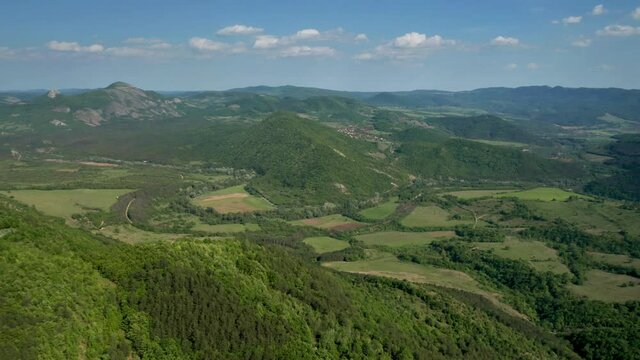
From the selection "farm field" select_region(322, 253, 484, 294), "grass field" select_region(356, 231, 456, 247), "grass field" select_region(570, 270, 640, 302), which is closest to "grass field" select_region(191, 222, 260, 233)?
"grass field" select_region(356, 231, 456, 247)

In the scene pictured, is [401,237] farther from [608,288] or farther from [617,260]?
[608,288]

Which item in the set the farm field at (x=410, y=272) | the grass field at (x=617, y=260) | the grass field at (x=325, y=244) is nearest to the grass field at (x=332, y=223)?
the grass field at (x=325, y=244)

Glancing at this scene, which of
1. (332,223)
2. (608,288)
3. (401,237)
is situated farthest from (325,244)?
(608,288)

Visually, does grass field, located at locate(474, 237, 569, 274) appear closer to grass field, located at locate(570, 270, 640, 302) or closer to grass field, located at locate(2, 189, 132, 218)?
grass field, located at locate(570, 270, 640, 302)

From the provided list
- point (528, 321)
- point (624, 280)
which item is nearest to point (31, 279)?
point (528, 321)

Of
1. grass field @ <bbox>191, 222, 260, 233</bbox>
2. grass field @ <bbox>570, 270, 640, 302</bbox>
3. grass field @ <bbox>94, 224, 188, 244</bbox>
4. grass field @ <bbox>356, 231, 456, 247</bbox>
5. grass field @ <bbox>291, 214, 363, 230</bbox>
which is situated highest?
grass field @ <bbox>94, 224, 188, 244</bbox>

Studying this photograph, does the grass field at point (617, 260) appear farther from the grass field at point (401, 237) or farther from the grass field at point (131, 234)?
Result: the grass field at point (131, 234)
